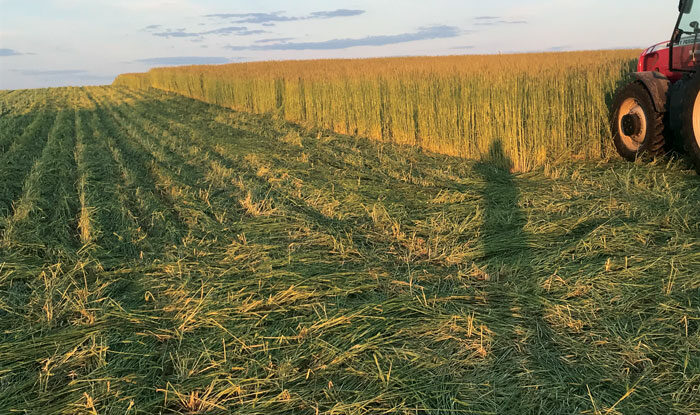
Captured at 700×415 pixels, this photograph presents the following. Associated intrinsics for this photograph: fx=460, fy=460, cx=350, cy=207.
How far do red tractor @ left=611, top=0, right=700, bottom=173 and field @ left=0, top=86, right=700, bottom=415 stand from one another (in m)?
0.37

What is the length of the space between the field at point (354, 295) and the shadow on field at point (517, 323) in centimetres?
1

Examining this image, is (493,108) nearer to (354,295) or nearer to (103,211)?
(354,295)

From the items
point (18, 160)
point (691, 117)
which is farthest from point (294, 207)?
point (18, 160)

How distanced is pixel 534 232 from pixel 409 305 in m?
1.68

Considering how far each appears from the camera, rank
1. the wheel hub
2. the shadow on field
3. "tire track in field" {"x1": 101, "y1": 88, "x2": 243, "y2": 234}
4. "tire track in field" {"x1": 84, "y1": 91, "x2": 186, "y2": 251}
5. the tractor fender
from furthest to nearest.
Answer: the wheel hub, the tractor fender, "tire track in field" {"x1": 101, "y1": 88, "x2": 243, "y2": 234}, "tire track in field" {"x1": 84, "y1": 91, "x2": 186, "y2": 251}, the shadow on field

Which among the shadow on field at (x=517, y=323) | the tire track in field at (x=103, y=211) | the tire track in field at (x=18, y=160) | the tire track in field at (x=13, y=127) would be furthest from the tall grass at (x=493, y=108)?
the tire track in field at (x=13, y=127)

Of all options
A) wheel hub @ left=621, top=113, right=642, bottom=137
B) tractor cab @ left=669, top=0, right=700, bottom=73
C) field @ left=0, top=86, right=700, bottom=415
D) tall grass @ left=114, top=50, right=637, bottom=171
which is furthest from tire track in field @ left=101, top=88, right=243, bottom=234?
tractor cab @ left=669, top=0, right=700, bottom=73

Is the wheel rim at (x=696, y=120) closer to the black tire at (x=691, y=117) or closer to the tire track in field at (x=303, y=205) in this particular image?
the black tire at (x=691, y=117)

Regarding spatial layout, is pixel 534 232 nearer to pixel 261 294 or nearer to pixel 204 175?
pixel 261 294

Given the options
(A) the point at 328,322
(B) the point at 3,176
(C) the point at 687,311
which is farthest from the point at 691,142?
(B) the point at 3,176

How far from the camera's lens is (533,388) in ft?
6.41

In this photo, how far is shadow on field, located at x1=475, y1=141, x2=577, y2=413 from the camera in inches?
76.0

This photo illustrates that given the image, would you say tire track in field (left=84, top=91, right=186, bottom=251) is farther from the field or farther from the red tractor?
the red tractor

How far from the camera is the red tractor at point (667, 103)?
14.8ft
